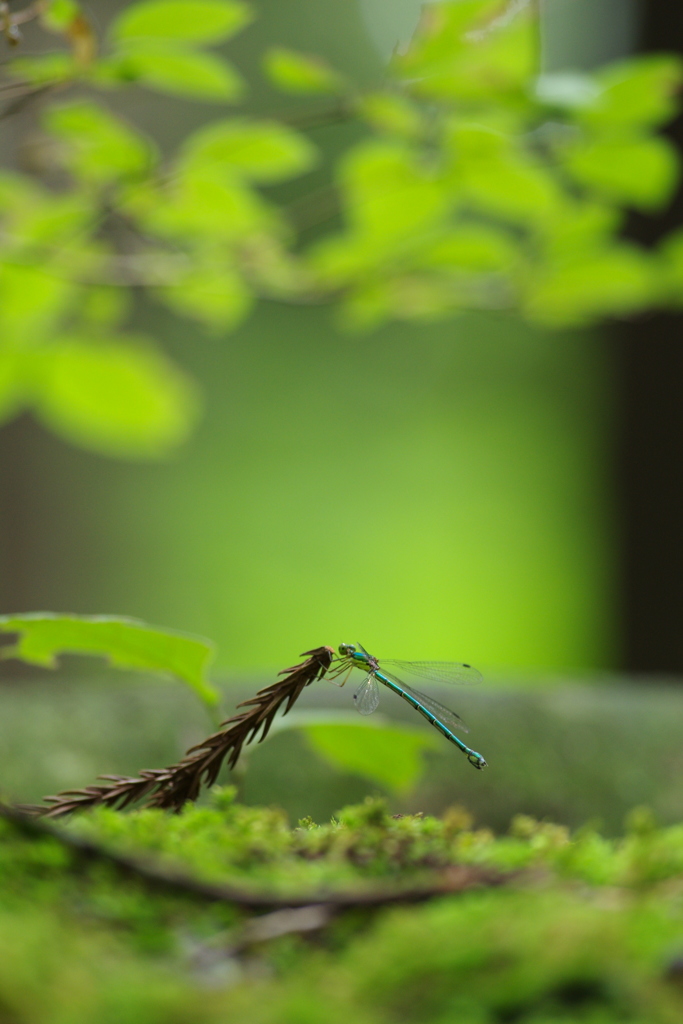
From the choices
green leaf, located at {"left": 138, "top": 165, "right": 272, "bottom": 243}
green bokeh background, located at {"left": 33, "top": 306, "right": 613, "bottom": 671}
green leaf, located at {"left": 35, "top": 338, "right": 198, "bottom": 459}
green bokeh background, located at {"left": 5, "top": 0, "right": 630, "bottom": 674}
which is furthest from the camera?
green bokeh background, located at {"left": 33, "top": 306, "right": 613, "bottom": 671}

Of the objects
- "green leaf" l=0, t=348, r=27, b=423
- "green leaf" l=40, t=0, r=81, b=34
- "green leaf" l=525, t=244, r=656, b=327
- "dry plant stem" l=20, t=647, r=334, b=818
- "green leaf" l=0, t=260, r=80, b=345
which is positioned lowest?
"dry plant stem" l=20, t=647, r=334, b=818

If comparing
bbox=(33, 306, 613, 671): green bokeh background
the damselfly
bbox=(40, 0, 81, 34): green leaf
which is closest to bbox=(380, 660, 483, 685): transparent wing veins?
the damselfly

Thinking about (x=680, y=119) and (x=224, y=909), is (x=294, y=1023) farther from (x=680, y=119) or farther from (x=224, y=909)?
(x=680, y=119)

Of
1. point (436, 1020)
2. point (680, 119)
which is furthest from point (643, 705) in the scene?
point (680, 119)

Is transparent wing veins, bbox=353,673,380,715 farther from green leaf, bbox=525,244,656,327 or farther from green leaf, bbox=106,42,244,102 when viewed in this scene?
green leaf, bbox=525,244,656,327

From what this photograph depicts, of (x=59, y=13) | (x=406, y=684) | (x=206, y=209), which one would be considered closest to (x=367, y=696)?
(x=406, y=684)

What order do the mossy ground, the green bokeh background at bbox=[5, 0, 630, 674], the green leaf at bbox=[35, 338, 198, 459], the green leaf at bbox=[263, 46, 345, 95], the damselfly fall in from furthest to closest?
the green bokeh background at bbox=[5, 0, 630, 674] → the green leaf at bbox=[35, 338, 198, 459] → the green leaf at bbox=[263, 46, 345, 95] → the damselfly → the mossy ground
